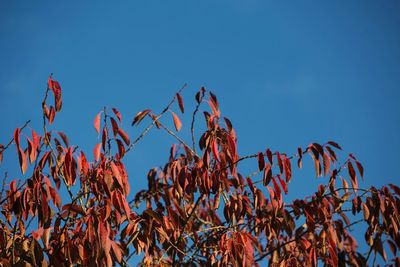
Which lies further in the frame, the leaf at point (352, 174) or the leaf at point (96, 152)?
the leaf at point (352, 174)

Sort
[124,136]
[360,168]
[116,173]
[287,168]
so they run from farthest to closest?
[360,168] → [287,168] → [124,136] → [116,173]

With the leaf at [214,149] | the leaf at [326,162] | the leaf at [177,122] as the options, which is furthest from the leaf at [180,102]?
the leaf at [326,162]

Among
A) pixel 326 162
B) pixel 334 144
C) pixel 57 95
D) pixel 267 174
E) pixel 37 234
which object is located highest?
pixel 57 95

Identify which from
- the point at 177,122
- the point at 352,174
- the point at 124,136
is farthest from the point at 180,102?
the point at 352,174

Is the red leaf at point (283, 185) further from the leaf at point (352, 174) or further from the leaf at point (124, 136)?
the leaf at point (124, 136)

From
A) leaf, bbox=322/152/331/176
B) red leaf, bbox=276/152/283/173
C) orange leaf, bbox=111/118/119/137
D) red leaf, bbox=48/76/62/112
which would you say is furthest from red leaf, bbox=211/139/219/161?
red leaf, bbox=48/76/62/112

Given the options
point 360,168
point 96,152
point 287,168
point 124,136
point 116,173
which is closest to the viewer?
point 116,173

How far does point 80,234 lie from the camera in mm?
2451

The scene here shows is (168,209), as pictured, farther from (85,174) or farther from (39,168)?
(39,168)

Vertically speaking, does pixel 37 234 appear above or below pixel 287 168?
below

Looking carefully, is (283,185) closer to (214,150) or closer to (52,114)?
(214,150)

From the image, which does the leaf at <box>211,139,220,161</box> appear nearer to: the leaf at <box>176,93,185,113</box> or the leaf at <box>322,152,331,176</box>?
the leaf at <box>176,93,185,113</box>

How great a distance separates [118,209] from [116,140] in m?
0.48

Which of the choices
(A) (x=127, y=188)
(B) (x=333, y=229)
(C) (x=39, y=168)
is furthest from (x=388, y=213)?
(C) (x=39, y=168)
